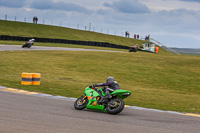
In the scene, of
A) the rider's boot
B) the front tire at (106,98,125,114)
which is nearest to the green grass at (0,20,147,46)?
the rider's boot

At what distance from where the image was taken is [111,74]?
26.2 m

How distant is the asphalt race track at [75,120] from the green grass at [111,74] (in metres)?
4.70

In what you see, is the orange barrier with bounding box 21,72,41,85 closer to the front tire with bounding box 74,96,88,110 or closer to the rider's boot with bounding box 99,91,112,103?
the front tire with bounding box 74,96,88,110

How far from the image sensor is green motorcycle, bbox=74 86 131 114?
10.8 m

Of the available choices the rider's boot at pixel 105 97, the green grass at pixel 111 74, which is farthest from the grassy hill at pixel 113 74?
the rider's boot at pixel 105 97

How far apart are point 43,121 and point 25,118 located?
1.88 ft

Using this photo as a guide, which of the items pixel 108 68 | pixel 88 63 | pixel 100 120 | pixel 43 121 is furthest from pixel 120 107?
pixel 88 63

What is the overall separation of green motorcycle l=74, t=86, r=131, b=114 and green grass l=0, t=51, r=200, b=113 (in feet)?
14.4

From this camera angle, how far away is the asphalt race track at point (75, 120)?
26.2 feet

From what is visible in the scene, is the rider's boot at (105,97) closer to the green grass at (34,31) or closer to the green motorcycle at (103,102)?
the green motorcycle at (103,102)

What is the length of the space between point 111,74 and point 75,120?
1711cm

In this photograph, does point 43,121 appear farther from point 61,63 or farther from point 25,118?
point 61,63

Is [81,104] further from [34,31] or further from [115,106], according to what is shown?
[34,31]

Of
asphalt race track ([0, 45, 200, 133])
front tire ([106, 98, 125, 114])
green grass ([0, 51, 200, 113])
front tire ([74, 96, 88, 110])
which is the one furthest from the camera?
green grass ([0, 51, 200, 113])
